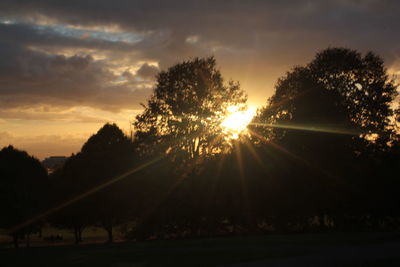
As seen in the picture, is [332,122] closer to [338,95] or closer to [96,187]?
[338,95]

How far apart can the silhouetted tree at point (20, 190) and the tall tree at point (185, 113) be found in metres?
12.9

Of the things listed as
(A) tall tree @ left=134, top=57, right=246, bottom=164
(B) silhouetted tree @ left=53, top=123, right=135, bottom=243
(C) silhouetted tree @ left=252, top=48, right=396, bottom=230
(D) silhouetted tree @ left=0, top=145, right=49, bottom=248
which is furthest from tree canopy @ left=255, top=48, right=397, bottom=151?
(D) silhouetted tree @ left=0, top=145, right=49, bottom=248

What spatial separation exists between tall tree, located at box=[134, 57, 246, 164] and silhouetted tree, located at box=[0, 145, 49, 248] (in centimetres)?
1293

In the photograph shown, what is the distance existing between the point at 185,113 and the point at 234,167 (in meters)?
8.69

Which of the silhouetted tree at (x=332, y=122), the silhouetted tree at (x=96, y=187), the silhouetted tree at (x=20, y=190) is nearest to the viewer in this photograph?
the silhouetted tree at (x=332, y=122)

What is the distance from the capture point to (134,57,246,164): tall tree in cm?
5359

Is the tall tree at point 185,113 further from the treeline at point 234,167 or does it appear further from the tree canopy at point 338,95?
the tree canopy at point 338,95

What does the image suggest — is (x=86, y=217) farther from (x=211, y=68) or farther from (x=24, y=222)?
(x=211, y=68)

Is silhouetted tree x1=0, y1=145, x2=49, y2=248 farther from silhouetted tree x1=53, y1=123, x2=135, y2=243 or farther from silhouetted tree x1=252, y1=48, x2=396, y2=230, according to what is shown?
silhouetted tree x1=252, y1=48, x2=396, y2=230

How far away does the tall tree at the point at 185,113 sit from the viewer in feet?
176

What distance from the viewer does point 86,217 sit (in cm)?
5641

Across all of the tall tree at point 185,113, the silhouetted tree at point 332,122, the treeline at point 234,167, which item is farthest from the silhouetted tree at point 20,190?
the silhouetted tree at point 332,122

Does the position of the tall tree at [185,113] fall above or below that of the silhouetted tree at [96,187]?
above

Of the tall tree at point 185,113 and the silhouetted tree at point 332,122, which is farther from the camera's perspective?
the tall tree at point 185,113
